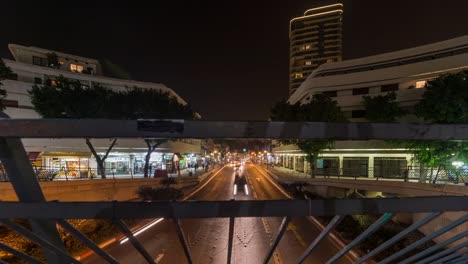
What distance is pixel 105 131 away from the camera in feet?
7.92

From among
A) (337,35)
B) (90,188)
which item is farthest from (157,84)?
(337,35)

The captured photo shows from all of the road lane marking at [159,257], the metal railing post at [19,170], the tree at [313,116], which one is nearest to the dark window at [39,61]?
the tree at [313,116]

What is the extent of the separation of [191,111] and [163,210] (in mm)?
34058

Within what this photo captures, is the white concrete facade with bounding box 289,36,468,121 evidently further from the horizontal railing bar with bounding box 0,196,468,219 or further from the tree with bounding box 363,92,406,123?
the horizontal railing bar with bounding box 0,196,468,219

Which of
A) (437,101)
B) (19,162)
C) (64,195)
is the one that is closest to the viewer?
(19,162)

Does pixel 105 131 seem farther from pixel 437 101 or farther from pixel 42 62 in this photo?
pixel 42 62

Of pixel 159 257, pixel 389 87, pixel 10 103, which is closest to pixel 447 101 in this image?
pixel 389 87

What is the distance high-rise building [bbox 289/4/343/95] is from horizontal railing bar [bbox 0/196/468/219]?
12300 centimetres

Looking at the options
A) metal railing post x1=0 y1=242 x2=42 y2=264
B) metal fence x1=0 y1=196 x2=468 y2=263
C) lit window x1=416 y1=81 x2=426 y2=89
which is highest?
lit window x1=416 y1=81 x2=426 y2=89

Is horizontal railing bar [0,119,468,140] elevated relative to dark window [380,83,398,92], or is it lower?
lower

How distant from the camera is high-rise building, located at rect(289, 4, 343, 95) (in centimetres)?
12219

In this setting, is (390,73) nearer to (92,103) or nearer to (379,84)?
(379,84)

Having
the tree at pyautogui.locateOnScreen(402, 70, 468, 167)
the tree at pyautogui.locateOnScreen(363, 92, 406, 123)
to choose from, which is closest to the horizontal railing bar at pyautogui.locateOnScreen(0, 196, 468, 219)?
the tree at pyautogui.locateOnScreen(402, 70, 468, 167)

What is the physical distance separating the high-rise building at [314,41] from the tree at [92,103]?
99.4m
